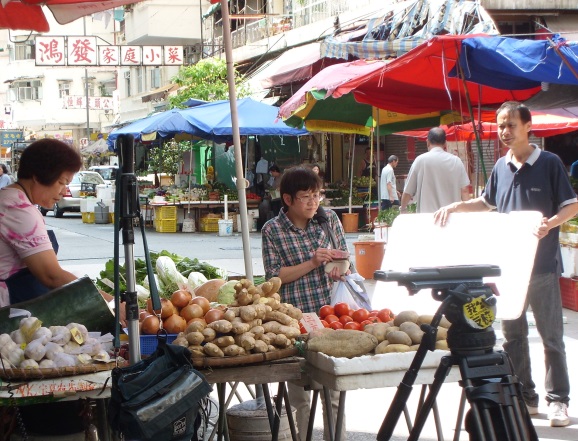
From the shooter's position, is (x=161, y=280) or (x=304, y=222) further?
(x=161, y=280)

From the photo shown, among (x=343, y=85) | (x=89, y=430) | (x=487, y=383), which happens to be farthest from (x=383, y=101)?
(x=487, y=383)

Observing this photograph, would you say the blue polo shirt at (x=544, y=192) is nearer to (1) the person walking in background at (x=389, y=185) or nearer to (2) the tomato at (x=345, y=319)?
(2) the tomato at (x=345, y=319)

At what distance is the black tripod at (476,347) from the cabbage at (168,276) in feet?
9.80

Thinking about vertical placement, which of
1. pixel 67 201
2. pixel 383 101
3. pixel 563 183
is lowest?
pixel 67 201

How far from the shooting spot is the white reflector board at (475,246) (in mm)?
5258

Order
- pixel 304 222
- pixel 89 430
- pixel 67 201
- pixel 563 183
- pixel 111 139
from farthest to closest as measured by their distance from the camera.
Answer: pixel 67 201 < pixel 111 139 < pixel 563 183 < pixel 304 222 < pixel 89 430

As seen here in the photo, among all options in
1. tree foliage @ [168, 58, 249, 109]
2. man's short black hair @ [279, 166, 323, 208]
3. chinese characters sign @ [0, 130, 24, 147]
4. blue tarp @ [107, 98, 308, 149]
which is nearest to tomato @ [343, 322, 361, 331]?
man's short black hair @ [279, 166, 323, 208]

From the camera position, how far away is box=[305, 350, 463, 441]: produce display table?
140 inches

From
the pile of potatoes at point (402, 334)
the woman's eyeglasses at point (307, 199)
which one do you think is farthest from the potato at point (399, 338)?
the woman's eyeglasses at point (307, 199)

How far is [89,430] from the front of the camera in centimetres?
395

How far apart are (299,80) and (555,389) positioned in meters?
16.8

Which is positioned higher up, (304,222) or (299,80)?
(299,80)

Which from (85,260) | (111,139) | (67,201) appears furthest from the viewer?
(67,201)

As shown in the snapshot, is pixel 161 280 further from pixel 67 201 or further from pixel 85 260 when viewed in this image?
pixel 67 201
